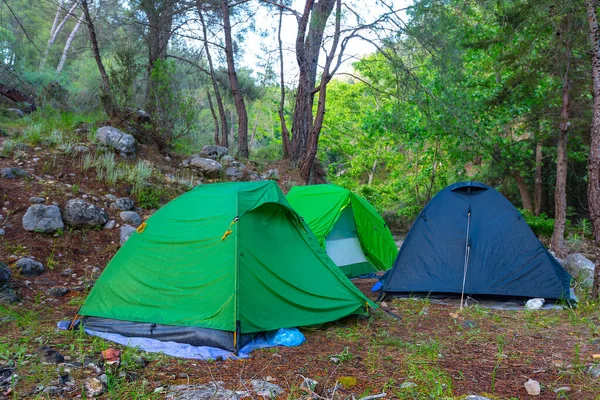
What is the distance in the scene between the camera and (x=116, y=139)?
28.1ft

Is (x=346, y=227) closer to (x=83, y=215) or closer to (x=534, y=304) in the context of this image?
(x=534, y=304)

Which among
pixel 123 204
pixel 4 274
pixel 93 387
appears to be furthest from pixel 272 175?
pixel 93 387

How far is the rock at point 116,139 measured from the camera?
8.47 m

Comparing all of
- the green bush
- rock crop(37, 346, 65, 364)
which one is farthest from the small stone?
the green bush

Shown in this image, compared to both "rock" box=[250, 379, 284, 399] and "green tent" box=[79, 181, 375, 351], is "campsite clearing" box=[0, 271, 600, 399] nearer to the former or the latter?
"rock" box=[250, 379, 284, 399]

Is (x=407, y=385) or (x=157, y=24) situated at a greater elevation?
(x=157, y=24)

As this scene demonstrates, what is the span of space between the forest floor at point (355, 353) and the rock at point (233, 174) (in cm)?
415

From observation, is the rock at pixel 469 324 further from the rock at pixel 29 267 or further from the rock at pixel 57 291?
the rock at pixel 29 267

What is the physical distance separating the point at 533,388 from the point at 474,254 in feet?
9.46

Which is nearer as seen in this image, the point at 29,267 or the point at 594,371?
the point at 594,371

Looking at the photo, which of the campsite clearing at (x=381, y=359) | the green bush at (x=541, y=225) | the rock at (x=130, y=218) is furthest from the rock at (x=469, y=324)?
the green bush at (x=541, y=225)

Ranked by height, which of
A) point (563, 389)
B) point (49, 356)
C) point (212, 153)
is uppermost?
point (212, 153)

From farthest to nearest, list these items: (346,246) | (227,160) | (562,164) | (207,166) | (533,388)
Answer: (227,160)
(207,166)
(562,164)
(346,246)
(533,388)

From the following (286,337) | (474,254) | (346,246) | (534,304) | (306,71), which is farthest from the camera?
(306,71)
